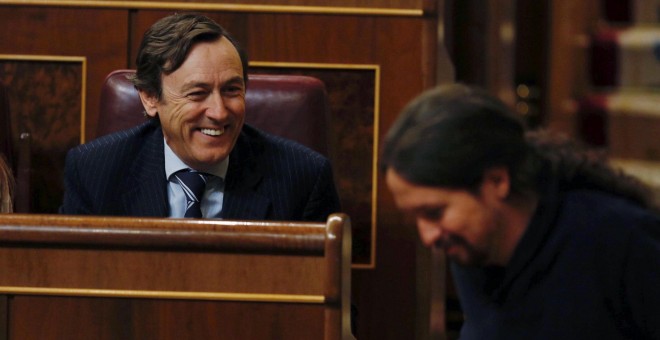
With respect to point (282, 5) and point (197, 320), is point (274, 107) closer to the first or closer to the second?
point (282, 5)

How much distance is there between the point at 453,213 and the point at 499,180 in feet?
0.20

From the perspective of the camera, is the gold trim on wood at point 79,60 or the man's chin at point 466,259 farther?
the gold trim on wood at point 79,60

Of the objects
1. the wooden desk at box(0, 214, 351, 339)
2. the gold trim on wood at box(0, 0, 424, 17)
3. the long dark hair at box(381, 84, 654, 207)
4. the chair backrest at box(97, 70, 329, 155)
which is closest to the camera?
the long dark hair at box(381, 84, 654, 207)

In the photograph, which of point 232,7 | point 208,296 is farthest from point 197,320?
point 232,7

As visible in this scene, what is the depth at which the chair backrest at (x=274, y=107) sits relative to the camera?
2.07 meters

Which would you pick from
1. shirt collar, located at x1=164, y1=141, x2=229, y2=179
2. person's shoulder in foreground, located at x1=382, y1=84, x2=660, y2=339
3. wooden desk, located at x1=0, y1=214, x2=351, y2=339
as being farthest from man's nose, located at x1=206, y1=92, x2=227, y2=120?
person's shoulder in foreground, located at x1=382, y1=84, x2=660, y2=339

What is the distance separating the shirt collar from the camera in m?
1.99

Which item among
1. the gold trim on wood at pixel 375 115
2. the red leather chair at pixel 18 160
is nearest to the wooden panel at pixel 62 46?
the red leather chair at pixel 18 160

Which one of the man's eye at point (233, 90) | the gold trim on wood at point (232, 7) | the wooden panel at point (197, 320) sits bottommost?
the wooden panel at point (197, 320)

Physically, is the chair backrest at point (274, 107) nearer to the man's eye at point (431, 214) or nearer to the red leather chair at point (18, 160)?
the red leather chair at point (18, 160)

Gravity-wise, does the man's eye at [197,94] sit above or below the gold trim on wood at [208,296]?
above

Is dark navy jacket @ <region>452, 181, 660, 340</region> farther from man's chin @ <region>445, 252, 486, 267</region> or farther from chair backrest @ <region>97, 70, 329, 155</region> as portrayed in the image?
chair backrest @ <region>97, 70, 329, 155</region>

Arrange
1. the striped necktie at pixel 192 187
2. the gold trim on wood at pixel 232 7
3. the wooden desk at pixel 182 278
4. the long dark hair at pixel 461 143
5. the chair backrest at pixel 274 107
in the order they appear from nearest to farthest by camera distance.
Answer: the long dark hair at pixel 461 143
the wooden desk at pixel 182 278
the striped necktie at pixel 192 187
the chair backrest at pixel 274 107
the gold trim on wood at pixel 232 7

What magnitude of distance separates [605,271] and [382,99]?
122 cm
